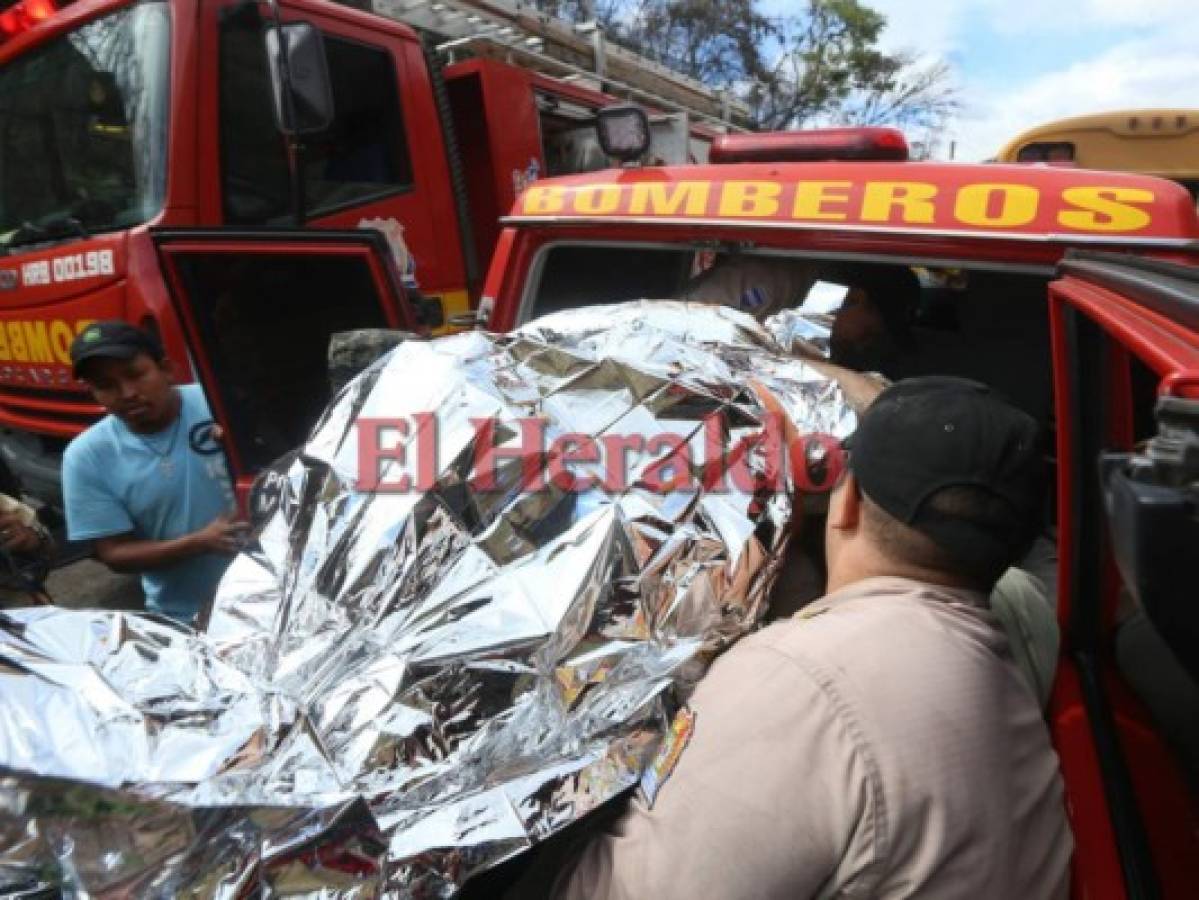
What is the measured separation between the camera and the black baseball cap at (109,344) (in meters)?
2.15

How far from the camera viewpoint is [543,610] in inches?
45.1

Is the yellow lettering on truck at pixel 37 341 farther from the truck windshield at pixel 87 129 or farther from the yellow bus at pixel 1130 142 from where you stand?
the yellow bus at pixel 1130 142

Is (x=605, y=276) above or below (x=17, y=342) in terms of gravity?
above

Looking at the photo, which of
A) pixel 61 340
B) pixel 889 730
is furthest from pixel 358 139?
pixel 889 730

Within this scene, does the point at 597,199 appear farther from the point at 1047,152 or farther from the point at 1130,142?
the point at 1130,142

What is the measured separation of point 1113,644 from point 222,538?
82.6 inches

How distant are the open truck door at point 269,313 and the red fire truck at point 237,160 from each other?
13 mm

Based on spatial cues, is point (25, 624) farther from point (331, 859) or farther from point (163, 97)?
point (163, 97)

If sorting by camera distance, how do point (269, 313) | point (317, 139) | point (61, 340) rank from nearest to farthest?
point (269, 313) < point (61, 340) < point (317, 139)

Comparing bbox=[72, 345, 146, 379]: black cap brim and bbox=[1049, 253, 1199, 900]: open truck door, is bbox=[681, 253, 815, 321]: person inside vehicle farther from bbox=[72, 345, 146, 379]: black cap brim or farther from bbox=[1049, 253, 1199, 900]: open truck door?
bbox=[72, 345, 146, 379]: black cap brim

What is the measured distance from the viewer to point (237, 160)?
3.44 m

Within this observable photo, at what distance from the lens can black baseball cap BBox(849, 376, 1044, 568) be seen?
1026 millimetres

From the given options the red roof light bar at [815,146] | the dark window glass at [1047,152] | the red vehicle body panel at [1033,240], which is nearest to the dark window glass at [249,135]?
the red vehicle body panel at [1033,240]

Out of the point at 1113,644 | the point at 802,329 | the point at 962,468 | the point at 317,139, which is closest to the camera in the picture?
the point at 962,468
